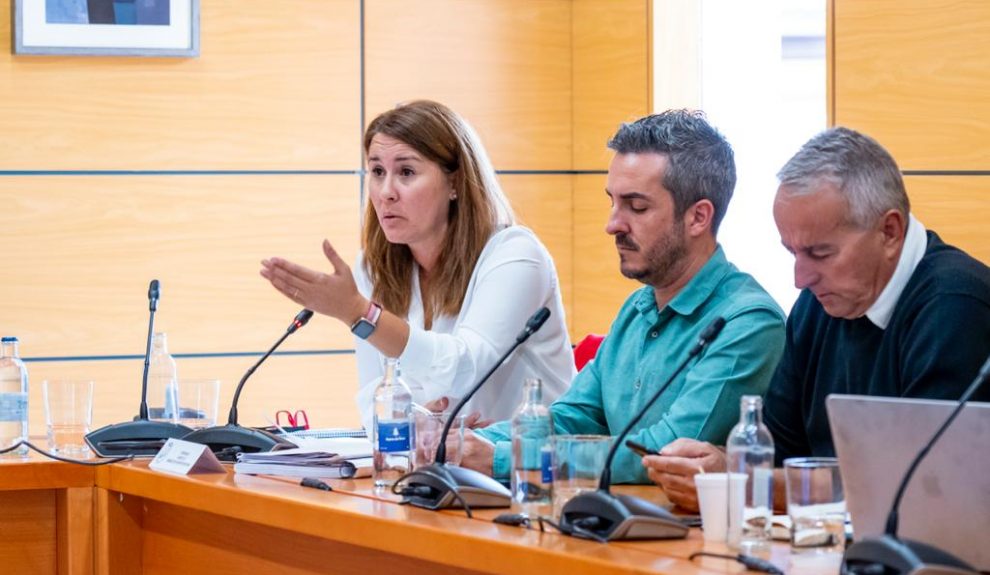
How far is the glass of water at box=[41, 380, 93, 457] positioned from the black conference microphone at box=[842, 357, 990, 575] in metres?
1.80

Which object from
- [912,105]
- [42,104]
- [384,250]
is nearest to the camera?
[384,250]

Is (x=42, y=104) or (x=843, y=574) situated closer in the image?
(x=843, y=574)

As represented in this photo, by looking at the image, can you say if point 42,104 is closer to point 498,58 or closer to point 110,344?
point 110,344

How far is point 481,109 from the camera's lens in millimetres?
A: 5031

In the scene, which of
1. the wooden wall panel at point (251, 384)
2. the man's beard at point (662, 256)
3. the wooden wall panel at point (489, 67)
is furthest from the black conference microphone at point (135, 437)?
the wooden wall panel at point (489, 67)

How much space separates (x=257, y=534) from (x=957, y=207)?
6.45 ft

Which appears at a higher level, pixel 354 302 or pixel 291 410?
pixel 354 302

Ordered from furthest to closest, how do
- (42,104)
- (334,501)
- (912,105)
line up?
1. (42,104)
2. (912,105)
3. (334,501)

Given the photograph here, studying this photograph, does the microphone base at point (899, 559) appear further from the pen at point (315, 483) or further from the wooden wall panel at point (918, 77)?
the wooden wall panel at point (918, 77)

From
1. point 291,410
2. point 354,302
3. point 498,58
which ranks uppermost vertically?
point 498,58

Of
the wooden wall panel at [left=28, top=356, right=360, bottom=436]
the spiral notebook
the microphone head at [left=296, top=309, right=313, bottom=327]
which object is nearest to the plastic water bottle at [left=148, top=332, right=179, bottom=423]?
the spiral notebook

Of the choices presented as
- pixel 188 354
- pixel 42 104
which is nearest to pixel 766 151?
pixel 188 354

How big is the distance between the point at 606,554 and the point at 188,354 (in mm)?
3091

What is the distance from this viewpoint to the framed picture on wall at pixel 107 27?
14.8 ft
